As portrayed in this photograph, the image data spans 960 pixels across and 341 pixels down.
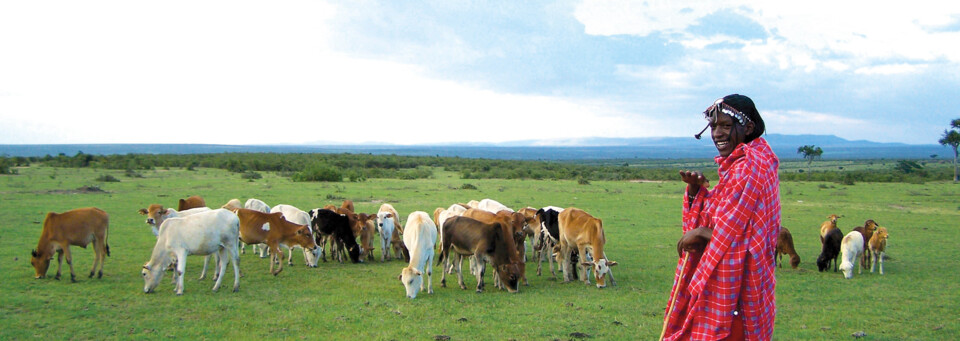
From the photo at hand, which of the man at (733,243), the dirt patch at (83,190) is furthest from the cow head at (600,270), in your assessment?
the dirt patch at (83,190)

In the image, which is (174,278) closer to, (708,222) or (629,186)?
(708,222)

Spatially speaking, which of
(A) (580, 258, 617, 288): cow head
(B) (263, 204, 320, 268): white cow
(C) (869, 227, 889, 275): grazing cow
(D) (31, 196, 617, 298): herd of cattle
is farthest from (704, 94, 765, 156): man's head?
(C) (869, 227, 889, 275): grazing cow

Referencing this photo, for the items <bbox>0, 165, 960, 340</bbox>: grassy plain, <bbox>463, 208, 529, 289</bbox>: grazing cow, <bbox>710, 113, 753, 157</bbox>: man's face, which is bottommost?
<bbox>0, 165, 960, 340</bbox>: grassy plain

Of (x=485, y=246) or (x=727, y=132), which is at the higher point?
(x=727, y=132)

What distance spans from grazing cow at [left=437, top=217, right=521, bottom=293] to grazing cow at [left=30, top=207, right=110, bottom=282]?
6617 mm

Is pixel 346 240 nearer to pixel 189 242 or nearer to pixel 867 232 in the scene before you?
pixel 189 242

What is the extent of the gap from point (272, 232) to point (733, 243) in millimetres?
10906

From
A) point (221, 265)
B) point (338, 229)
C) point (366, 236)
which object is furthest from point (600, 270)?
point (221, 265)

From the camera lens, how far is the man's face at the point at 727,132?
3.64 m

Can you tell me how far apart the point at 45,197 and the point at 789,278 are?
2770 centimetres

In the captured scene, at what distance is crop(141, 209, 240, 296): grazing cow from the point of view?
10180 millimetres

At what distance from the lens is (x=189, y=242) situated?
1029 centimetres

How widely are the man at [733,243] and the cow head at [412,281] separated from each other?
280 inches

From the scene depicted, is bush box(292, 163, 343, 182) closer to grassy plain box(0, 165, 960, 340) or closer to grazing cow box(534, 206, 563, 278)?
grassy plain box(0, 165, 960, 340)
